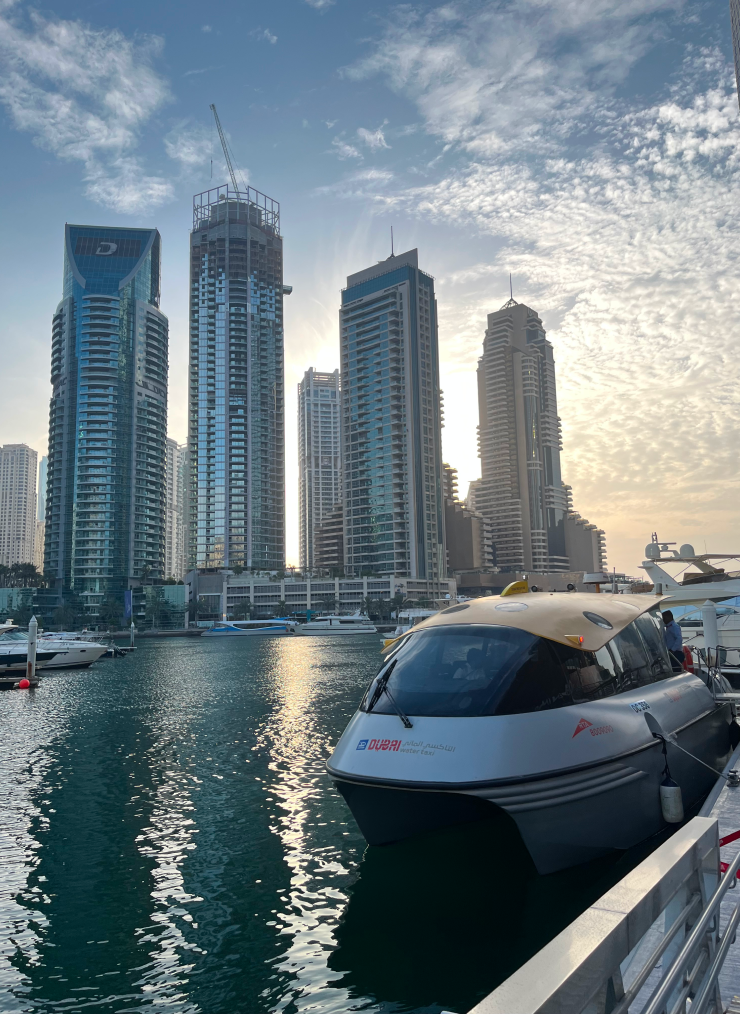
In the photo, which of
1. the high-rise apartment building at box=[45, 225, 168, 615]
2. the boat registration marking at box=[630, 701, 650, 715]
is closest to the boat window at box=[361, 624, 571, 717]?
the boat registration marking at box=[630, 701, 650, 715]

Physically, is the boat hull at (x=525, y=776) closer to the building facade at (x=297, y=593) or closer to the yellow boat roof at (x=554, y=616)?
the yellow boat roof at (x=554, y=616)

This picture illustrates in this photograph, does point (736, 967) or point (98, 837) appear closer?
point (736, 967)

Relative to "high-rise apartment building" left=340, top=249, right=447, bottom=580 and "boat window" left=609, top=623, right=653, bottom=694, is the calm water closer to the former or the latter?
"boat window" left=609, top=623, right=653, bottom=694

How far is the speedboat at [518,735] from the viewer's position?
791 cm

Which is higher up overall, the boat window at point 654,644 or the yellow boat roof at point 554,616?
the yellow boat roof at point 554,616

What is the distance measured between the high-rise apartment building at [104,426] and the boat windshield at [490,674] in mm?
178659

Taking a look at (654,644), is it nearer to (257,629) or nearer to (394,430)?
(257,629)

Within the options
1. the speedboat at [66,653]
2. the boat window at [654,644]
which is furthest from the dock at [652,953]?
the speedboat at [66,653]

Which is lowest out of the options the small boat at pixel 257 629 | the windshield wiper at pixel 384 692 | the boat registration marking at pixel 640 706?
the small boat at pixel 257 629

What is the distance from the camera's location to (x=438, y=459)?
190m

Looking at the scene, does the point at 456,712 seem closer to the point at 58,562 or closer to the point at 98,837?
the point at 98,837

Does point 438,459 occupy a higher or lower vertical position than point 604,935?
higher

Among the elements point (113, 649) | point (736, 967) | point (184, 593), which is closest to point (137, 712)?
point (736, 967)

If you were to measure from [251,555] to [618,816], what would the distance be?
638 feet
